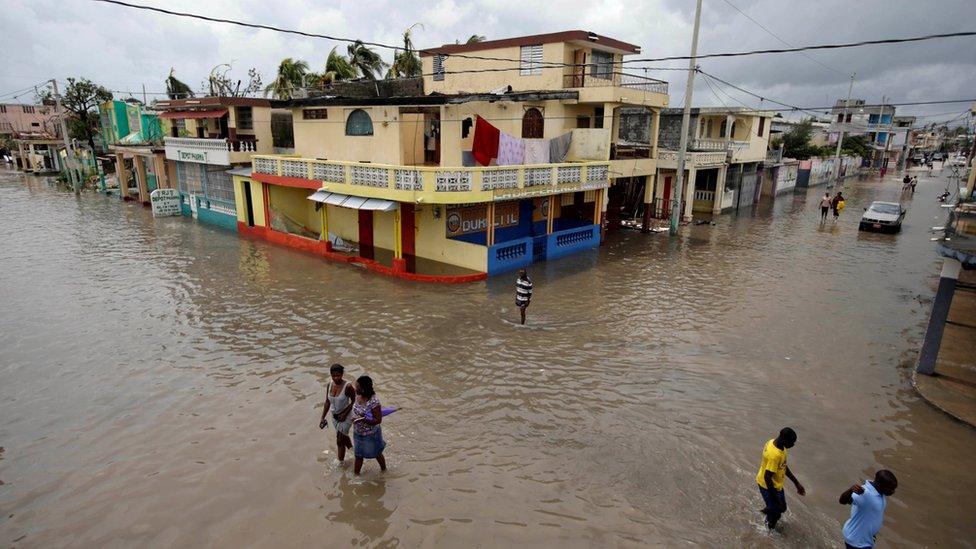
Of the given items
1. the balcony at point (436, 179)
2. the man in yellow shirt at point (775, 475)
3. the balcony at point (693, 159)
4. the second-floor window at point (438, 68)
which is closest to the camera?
the man in yellow shirt at point (775, 475)

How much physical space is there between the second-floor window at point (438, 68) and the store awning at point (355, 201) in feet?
37.5

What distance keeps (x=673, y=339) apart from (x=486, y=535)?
795 cm

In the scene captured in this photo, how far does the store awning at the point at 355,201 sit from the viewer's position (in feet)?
56.9

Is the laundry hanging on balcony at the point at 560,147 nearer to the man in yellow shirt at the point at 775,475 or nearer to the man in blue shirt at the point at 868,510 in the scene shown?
the man in yellow shirt at the point at 775,475

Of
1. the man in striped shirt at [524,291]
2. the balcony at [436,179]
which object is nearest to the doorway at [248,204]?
the balcony at [436,179]

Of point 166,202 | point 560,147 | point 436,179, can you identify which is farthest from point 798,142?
point 166,202

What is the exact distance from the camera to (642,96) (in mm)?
23500

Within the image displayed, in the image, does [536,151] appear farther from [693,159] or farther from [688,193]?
[688,193]

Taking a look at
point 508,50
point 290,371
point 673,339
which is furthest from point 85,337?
point 508,50

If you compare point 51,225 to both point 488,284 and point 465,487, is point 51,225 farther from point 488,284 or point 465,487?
point 465,487

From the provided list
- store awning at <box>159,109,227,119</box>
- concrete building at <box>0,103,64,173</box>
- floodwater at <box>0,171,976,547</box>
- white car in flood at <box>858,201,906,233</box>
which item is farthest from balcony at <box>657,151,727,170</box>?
concrete building at <box>0,103,64,173</box>

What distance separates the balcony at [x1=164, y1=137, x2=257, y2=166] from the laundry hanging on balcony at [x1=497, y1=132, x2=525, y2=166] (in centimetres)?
1363

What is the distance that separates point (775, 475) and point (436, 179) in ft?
40.8

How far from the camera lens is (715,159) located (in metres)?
31.5
